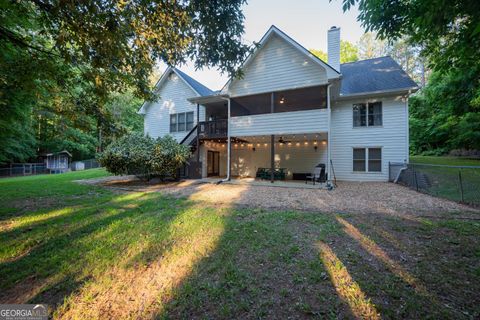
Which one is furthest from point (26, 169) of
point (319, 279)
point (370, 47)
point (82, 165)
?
point (370, 47)

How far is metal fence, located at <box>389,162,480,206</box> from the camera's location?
6.86 metres

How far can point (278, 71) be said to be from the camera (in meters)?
11.1

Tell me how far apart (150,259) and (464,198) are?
9667 millimetres

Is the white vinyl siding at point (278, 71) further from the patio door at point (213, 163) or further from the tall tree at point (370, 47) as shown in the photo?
the tall tree at point (370, 47)

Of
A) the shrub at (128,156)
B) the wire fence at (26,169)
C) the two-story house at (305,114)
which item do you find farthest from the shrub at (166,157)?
the wire fence at (26,169)

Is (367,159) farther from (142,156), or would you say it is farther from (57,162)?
(57,162)

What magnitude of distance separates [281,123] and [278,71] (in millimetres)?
2863

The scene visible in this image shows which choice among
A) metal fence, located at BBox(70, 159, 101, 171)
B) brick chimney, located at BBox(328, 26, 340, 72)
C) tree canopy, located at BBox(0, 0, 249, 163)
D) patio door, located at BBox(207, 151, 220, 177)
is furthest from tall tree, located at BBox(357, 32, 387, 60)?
metal fence, located at BBox(70, 159, 101, 171)

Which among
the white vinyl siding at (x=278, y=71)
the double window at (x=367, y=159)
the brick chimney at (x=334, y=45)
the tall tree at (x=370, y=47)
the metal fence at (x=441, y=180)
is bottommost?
the metal fence at (x=441, y=180)

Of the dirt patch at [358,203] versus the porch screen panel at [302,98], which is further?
the porch screen panel at [302,98]

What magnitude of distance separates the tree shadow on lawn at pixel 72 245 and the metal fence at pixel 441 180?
922 cm

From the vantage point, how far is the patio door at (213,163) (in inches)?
596

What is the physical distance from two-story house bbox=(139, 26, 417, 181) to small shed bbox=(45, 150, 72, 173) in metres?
21.7

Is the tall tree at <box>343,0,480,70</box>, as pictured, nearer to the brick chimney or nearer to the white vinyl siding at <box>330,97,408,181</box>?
the white vinyl siding at <box>330,97,408,181</box>
